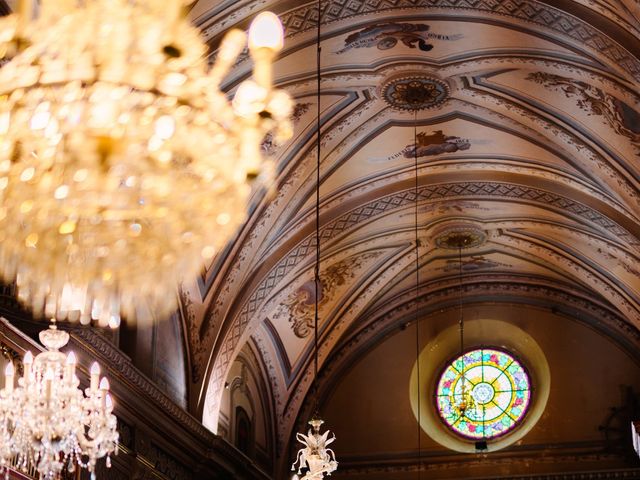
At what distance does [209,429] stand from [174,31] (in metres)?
10.2

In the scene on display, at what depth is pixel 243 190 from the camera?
20.5 feet

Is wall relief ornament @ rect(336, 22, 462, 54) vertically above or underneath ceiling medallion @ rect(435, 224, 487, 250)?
underneath

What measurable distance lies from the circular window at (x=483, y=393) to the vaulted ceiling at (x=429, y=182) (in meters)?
1.08

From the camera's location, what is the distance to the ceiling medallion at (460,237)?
17969mm

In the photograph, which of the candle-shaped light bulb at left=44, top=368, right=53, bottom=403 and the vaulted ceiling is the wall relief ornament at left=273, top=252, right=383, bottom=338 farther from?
the candle-shaped light bulb at left=44, top=368, right=53, bottom=403

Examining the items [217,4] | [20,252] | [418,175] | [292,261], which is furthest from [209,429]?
[20,252]

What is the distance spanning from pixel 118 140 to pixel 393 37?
7.58m

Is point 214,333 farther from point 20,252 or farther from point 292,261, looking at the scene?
point 20,252

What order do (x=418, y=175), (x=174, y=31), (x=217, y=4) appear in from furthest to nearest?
(x=418, y=175), (x=217, y=4), (x=174, y=31)

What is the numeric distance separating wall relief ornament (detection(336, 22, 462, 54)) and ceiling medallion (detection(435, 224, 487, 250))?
524 cm

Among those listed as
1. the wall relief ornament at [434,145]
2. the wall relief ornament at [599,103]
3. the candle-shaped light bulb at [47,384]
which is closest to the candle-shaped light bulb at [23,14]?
the candle-shaped light bulb at [47,384]

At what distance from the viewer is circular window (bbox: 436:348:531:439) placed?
19188mm

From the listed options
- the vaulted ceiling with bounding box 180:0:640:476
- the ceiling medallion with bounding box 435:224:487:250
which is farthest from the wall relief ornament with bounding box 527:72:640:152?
the ceiling medallion with bounding box 435:224:487:250

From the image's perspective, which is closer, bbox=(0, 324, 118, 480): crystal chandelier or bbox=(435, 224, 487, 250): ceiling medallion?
bbox=(0, 324, 118, 480): crystal chandelier
